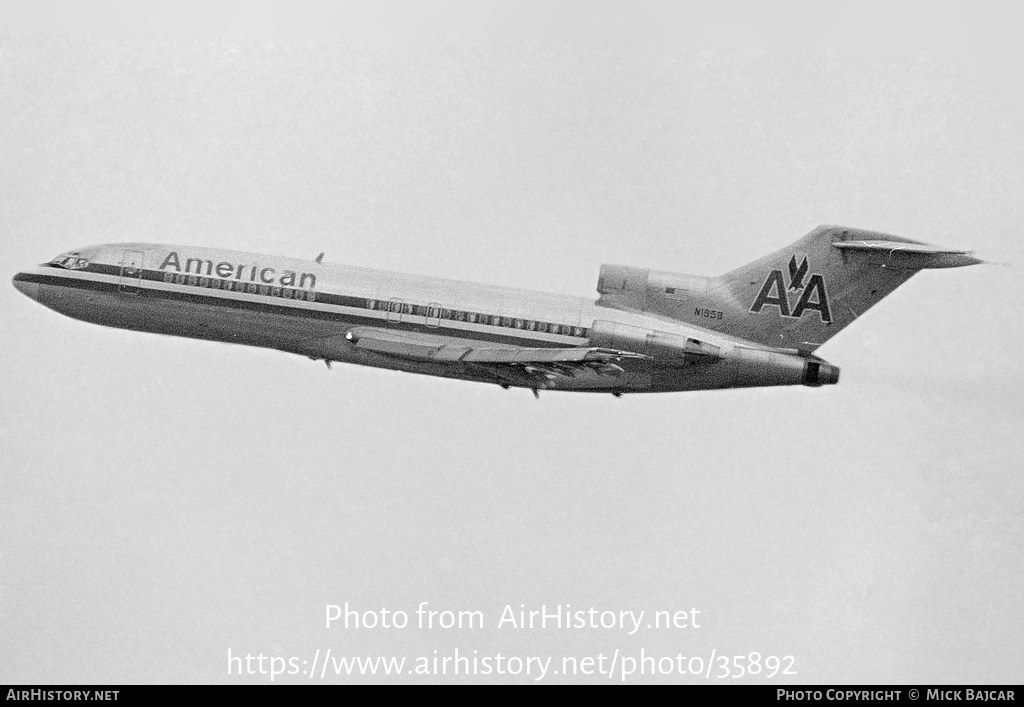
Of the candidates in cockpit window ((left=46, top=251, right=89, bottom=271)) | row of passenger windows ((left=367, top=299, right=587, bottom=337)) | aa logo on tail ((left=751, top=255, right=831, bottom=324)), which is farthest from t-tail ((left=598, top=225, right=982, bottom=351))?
cockpit window ((left=46, top=251, right=89, bottom=271))

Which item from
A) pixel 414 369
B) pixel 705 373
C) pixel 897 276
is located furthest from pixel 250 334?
pixel 897 276

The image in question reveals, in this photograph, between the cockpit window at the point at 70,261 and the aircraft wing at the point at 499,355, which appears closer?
the aircraft wing at the point at 499,355

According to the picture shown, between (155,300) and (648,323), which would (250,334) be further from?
(648,323)

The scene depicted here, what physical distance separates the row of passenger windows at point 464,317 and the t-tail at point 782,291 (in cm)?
171

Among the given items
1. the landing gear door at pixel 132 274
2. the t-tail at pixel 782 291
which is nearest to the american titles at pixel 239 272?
the landing gear door at pixel 132 274

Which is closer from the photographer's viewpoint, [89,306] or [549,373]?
[549,373]

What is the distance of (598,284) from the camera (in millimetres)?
49750

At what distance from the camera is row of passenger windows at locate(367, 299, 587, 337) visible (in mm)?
48750

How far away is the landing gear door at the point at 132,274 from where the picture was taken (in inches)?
2034

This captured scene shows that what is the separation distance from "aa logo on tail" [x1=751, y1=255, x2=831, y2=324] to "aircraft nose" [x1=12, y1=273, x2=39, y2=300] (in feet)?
72.9

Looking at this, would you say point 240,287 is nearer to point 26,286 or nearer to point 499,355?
point 26,286

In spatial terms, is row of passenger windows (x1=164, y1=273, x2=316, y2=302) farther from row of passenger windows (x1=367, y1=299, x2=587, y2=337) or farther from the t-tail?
the t-tail

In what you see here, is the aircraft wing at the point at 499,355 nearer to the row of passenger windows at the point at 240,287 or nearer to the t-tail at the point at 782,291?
the row of passenger windows at the point at 240,287
